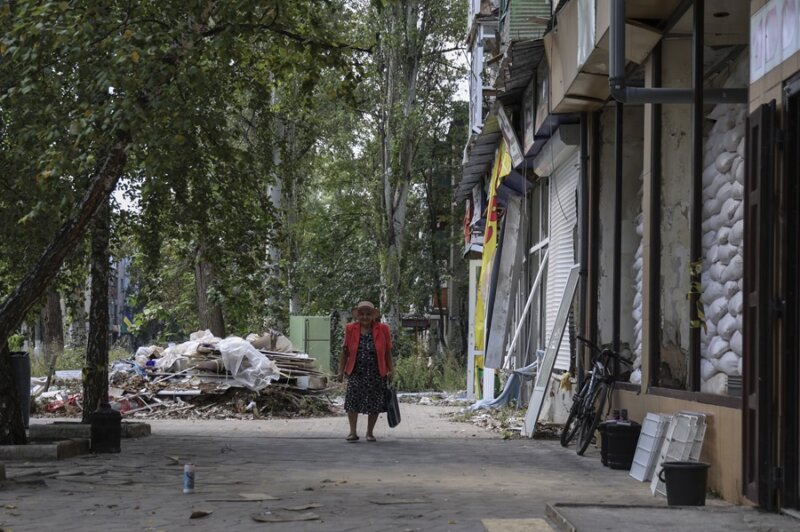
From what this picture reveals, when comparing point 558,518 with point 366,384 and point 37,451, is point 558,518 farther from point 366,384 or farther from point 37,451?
point 366,384

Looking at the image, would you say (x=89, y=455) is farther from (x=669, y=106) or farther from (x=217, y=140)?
(x=669, y=106)

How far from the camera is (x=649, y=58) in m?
12.1

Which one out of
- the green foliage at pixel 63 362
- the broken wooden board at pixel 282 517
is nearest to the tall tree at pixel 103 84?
the broken wooden board at pixel 282 517

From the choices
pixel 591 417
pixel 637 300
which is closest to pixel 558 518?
pixel 591 417

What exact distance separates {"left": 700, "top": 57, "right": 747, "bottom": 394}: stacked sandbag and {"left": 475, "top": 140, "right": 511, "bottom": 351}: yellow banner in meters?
10.3

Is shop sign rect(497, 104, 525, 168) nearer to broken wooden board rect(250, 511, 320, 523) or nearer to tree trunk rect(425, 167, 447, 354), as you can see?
broken wooden board rect(250, 511, 320, 523)

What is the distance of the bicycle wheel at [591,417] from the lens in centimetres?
1251

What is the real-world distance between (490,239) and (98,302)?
11622mm

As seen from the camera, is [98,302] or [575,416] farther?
[98,302]

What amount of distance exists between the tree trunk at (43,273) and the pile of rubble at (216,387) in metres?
8.98

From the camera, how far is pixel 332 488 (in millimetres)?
9484

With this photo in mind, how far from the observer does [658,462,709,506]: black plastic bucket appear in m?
7.97

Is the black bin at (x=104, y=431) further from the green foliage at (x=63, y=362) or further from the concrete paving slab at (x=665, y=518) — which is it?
the green foliage at (x=63, y=362)

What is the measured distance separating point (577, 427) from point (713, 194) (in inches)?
150
